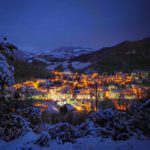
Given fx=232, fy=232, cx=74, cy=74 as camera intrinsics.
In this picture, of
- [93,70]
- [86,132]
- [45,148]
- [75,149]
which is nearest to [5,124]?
[45,148]

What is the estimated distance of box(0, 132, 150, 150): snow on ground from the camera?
8.20 metres

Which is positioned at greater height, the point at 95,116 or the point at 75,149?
the point at 95,116

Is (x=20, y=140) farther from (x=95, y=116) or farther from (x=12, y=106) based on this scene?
(x=95, y=116)

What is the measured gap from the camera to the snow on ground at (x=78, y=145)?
26.9ft

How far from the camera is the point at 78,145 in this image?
8.70 metres

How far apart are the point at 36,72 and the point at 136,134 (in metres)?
99.2

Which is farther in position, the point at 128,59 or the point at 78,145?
the point at 128,59

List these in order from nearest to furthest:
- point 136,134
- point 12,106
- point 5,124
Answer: point 12,106 → point 5,124 → point 136,134

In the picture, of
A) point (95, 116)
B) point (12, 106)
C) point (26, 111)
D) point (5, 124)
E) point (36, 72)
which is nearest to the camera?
point (12, 106)

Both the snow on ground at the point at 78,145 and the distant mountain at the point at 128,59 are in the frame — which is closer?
the snow on ground at the point at 78,145

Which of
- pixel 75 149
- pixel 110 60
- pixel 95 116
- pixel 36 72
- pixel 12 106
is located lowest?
pixel 75 149

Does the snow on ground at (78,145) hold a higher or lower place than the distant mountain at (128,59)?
lower

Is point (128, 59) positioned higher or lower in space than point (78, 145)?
higher

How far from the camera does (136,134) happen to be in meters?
9.96
